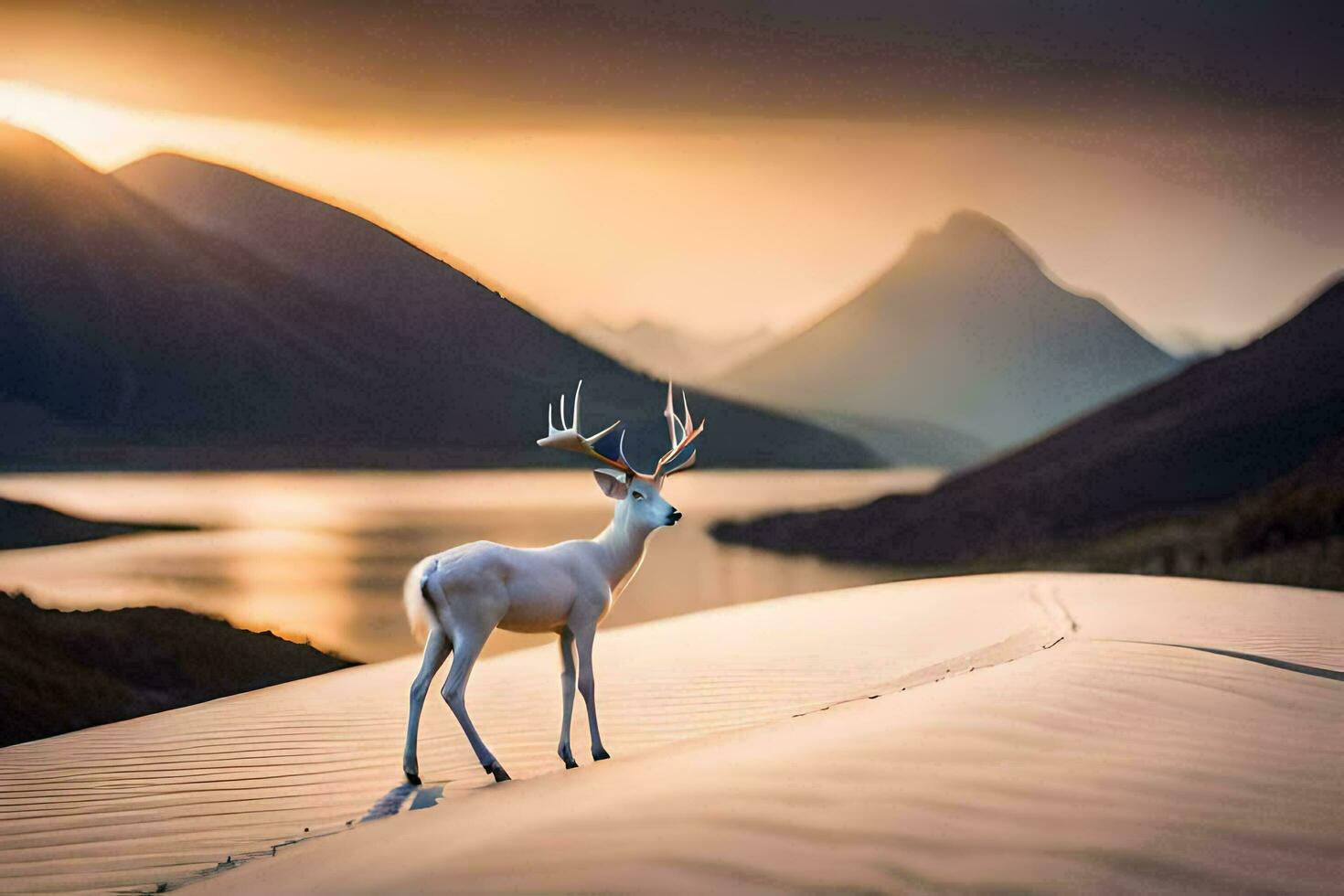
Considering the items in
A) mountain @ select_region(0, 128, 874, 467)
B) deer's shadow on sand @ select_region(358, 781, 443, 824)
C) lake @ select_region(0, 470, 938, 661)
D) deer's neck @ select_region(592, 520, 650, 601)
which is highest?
mountain @ select_region(0, 128, 874, 467)

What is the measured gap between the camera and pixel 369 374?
7407 inches

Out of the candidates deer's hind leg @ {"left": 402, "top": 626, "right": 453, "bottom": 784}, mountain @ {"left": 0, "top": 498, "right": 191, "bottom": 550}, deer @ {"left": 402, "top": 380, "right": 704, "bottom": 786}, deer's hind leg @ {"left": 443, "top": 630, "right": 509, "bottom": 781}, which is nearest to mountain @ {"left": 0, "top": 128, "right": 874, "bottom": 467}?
mountain @ {"left": 0, "top": 498, "right": 191, "bottom": 550}

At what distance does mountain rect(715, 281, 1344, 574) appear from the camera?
31.3 m

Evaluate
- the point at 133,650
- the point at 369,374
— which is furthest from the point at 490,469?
the point at 133,650

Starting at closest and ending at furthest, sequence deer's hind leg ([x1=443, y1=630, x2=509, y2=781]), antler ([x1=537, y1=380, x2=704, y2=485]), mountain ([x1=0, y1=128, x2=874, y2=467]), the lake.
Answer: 1. deer's hind leg ([x1=443, y1=630, x2=509, y2=781])
2. antler ([x1=537, y1=380, x2=704, y2=485])
3. the lake
4. mountain ([x1=0, y1=128, x2=874, y2=467])

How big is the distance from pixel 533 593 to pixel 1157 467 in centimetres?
3114

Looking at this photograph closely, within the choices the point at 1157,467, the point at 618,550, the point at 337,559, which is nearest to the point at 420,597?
the point at 618,550

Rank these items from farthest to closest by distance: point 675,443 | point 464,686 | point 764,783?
point 675,443 → point 464,686 → point 764,783

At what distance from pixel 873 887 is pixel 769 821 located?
573 millimetres

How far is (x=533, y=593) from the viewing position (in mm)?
6098

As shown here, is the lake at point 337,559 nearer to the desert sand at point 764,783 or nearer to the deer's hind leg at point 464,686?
the desert sand at point 764,783

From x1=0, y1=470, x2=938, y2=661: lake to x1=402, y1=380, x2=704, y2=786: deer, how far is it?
7269mm

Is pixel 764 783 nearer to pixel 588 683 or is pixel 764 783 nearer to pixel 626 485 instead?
pixel 588 683

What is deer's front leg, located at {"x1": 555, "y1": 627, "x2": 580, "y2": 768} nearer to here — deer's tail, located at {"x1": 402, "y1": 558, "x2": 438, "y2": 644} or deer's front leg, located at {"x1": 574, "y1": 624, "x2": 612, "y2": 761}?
deer's front leg, located at {"x1": 574, "y1": 624, "x2": 612, "y2": 761}
